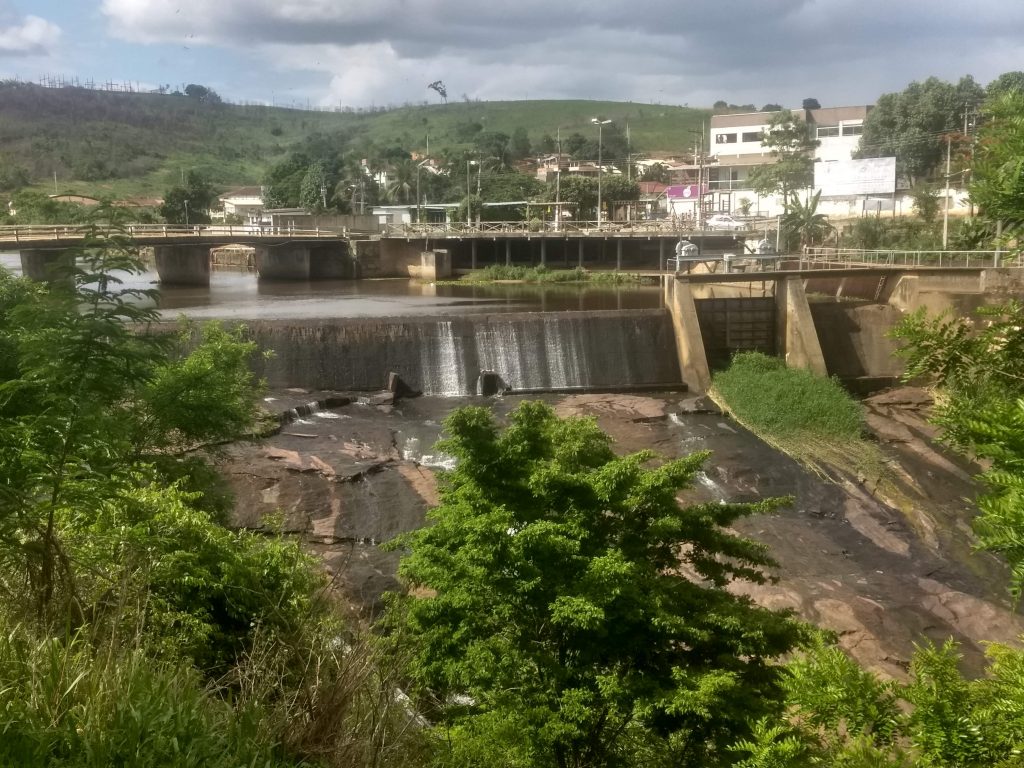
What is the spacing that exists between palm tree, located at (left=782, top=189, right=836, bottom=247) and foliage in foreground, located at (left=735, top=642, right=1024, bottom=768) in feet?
156

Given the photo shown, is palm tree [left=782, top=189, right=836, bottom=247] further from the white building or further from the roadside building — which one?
the white building

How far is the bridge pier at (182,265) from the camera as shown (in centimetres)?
5062

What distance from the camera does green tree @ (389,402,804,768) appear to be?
25.3 ft

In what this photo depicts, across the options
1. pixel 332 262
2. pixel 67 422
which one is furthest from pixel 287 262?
pixel 67 422

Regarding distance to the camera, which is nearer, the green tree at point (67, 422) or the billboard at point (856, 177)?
the green tree at point (67, 422)

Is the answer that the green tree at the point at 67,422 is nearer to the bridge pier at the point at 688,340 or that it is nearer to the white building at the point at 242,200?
the bridge pier at the point at 688,340

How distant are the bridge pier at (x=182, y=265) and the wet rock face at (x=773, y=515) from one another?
95.1ft

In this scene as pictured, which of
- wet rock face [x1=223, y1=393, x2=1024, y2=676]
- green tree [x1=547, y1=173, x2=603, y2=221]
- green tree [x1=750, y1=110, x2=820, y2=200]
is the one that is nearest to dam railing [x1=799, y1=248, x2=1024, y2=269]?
wet rock face [x1=223, y1=393, x2=1024, y2=676]

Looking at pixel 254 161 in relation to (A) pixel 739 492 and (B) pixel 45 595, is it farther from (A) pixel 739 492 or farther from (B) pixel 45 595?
(B) pixel 45 595

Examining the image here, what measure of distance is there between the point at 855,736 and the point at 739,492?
15.1 metres

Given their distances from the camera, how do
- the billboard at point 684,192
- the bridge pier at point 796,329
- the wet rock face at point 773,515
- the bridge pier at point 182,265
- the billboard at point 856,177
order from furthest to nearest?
the billboard at point 684,192 < the billboard at point 856,177 < the bridge pier at point 182,265 < the bridge pier at point 796,329 < the wet rock face at point 773,515

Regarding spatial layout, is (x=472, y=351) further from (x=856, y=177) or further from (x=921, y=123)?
(x=921, y=123)

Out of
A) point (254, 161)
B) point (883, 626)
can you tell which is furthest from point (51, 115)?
point (883, 626)

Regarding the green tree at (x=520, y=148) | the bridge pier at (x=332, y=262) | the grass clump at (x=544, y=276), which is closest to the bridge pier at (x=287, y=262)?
the bridge pier at (x=332, y=262)
